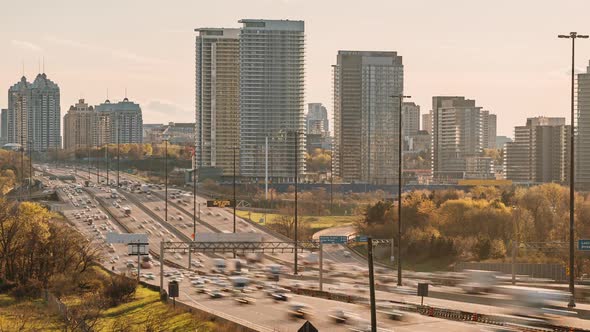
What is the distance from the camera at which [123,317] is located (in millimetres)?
72562

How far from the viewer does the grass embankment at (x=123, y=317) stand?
206ft

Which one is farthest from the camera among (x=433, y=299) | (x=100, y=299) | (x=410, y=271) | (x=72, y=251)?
(x=410, y=271)

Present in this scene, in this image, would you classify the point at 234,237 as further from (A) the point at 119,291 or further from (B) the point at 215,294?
(B) the point at 215,294

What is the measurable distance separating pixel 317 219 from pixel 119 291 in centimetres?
8192

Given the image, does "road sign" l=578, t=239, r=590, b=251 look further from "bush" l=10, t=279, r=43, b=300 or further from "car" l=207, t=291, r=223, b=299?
"bush" l=10, t=279, r=43, b=300

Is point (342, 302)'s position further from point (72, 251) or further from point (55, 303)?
point (72, 251)

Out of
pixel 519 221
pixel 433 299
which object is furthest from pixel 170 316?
pixel 519 221

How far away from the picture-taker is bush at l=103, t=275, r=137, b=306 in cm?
7931

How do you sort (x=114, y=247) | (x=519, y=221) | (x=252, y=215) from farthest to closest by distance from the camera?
(x=252, y=215)
(x=114, y=247)
(x=519, y=221)

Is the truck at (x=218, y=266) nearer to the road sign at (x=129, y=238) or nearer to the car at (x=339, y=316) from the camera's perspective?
the road sign at (x=129, y=238)

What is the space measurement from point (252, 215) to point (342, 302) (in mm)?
96558

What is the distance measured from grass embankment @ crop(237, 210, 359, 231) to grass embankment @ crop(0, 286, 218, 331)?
65.5 meters

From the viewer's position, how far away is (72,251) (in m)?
93.9

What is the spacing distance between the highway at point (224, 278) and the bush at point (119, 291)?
4.23 metres
